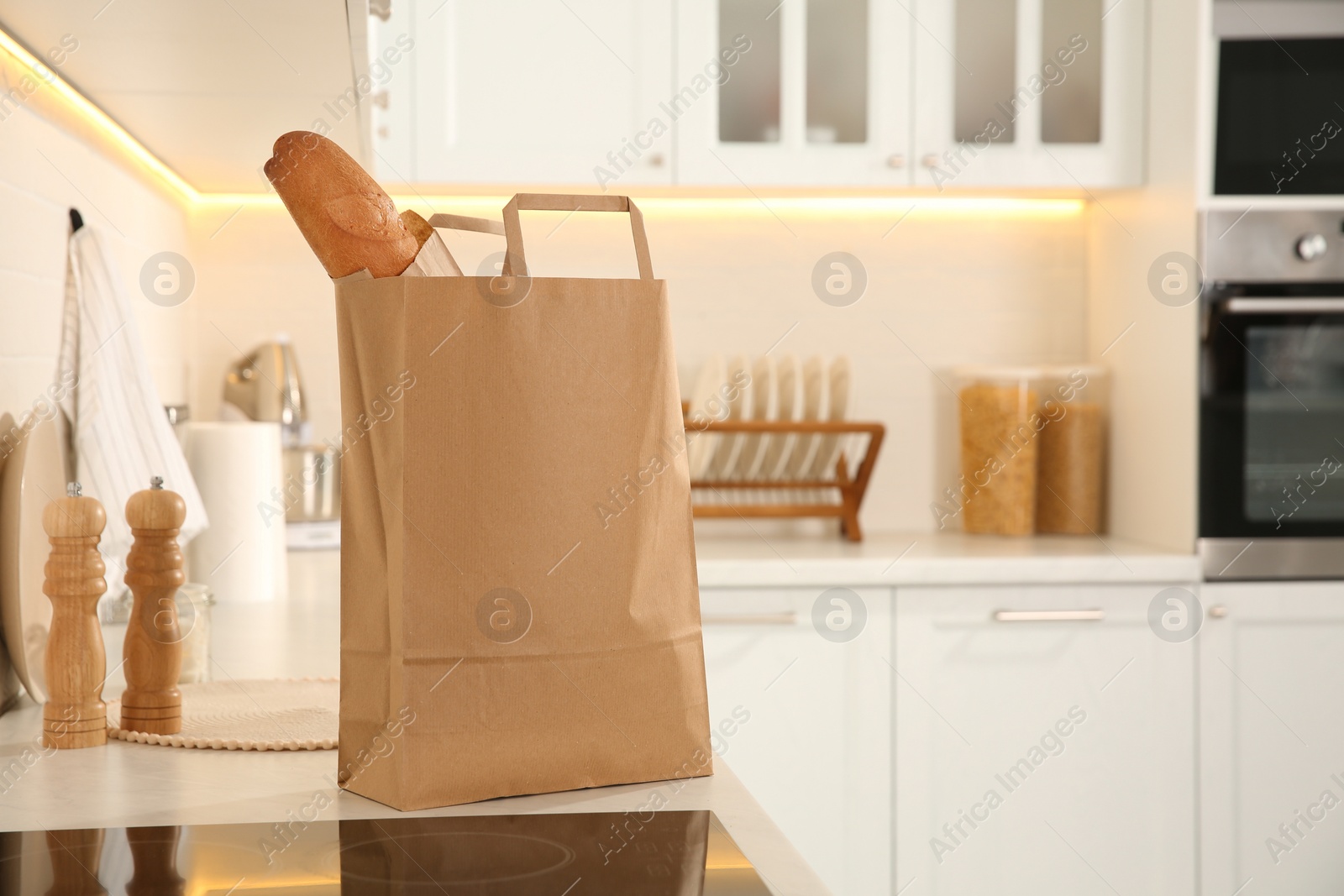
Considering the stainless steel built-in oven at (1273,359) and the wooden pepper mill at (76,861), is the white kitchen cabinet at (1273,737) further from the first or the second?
the wooden pepper mill at (76,861)

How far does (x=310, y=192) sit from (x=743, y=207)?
168cm

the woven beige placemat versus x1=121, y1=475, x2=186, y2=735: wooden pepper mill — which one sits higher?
x1=121, y1=475, x2=186, y2=735: wooden pepper mill

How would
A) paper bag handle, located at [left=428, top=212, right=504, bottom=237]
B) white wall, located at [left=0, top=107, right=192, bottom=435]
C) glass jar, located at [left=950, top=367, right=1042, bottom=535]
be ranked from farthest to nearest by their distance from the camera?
glass jar, located at [left=950, top=367, right=1042, bottom=535], white wall, located at [left=0, top=107, right=192, bottom=435], paper bag handle, located at [left=428, top=212, right=504, bottom=237]

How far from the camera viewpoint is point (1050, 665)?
1.78m

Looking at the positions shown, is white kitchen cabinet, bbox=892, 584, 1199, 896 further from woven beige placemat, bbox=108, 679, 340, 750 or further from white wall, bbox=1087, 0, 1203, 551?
woven beige placemat, bbox=108, 679, 340, 750

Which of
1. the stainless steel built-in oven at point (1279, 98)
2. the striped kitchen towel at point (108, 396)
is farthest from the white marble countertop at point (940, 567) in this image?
the striped kitchen towel at point (108, 396)

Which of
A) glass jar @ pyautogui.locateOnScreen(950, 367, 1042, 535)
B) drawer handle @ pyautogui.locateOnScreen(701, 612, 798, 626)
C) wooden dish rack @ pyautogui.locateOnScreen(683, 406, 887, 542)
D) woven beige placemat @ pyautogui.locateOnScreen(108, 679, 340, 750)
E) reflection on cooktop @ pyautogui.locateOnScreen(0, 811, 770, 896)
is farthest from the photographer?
glass jar @ pyautogui.locateOnScreen(950, 367, 1042, 535)

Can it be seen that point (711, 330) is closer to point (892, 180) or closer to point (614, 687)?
point (892, 180)

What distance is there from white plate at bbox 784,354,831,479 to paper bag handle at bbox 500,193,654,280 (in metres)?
1.39

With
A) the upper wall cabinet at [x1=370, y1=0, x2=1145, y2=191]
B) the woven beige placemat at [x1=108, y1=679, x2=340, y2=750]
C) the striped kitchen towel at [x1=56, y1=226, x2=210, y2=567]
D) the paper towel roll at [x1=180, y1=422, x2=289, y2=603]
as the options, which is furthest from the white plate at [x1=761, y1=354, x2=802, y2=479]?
the woven beige placemat at [x1=108, y1=679, x2=340, y2=750]

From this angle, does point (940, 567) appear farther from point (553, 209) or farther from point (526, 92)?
point (553, 209)

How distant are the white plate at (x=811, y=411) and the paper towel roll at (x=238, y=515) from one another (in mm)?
935

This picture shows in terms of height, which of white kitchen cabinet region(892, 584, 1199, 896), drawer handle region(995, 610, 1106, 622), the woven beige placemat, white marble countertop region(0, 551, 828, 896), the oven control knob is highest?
the oven control knob

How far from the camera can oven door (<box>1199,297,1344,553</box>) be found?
6.01ft
